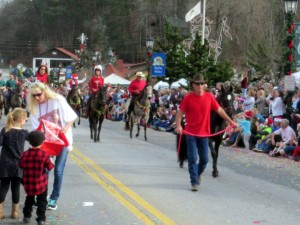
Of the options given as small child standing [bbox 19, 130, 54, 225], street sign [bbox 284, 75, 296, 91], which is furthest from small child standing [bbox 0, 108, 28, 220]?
street sign [bbox 284, 75, 296, 91]

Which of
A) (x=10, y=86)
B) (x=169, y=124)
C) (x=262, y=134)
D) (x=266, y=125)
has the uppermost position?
(x=10, y=86)

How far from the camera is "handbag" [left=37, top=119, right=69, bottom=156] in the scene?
869cm

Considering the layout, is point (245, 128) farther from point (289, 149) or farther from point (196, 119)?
point (196, 119)

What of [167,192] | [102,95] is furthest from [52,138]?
[102,95]

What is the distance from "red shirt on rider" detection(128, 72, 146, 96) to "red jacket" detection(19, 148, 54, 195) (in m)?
15.9

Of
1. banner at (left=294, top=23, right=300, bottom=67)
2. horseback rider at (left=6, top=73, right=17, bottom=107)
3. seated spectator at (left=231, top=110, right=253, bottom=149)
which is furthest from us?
horseback rider at (left=6, top=73, right=17, bottom=107)

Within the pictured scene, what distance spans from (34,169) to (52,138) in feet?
2.33

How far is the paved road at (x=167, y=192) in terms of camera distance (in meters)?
9.10

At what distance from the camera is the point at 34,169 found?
8141mm

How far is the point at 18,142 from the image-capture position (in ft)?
28.5

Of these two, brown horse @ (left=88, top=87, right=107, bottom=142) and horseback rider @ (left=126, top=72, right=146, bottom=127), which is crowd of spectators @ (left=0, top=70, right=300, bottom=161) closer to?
horseback rider @ (left=126, top=72, right=146, bottom=127)

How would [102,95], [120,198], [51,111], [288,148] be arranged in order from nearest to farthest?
[51,111] → [120,198] → [288,148] → [102,95]

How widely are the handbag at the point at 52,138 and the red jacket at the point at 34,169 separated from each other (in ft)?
1.40

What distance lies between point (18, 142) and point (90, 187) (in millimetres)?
3084
